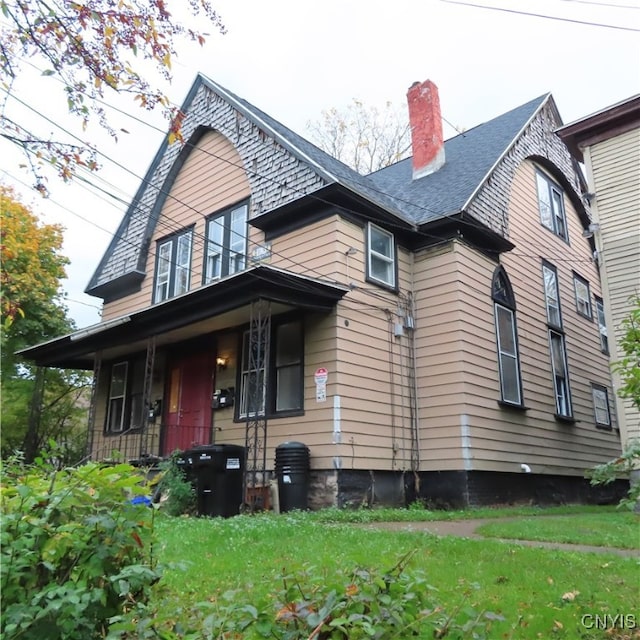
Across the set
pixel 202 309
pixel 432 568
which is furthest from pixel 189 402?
pixel 432 568

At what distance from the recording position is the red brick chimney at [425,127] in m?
14.2

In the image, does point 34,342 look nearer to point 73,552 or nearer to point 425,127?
point 425,127

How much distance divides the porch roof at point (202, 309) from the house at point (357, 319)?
0.04 metres

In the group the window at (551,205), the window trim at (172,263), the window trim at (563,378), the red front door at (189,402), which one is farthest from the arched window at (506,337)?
the window trim at (172,263)

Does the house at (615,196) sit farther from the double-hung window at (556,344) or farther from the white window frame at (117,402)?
the white window frame at (117,402)

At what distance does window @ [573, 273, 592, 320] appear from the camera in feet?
54.2

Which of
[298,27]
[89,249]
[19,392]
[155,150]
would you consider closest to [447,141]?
[155,150]

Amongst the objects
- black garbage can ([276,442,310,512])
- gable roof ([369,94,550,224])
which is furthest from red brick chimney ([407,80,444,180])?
black garbage can ([276,442,310,512])

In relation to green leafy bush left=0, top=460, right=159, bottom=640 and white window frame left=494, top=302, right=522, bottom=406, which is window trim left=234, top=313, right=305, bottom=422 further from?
green leafy bush left=0, top=460, right=159, bottom=640

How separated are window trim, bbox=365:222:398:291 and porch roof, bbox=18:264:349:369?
40.3 inches

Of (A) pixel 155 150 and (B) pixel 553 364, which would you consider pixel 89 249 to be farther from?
(B) pixel 553 364

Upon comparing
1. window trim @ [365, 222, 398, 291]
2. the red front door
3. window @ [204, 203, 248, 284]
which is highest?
window @ [204, 203, 248, 284]
